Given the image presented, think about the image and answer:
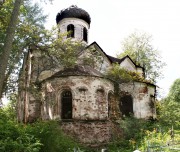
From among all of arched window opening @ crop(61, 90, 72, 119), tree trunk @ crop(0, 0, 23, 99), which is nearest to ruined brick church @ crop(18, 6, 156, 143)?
arched window opening @ crop(61, 90, 72, 119)

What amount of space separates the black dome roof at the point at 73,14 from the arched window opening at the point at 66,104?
404 inches

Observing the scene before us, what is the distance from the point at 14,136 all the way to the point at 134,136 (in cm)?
1080

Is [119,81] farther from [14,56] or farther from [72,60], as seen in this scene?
[14,56]

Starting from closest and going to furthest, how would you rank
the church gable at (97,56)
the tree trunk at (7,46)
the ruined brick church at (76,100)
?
Result: the tree trunk at (7,46) → the ruined brick church at (76,100) → the church gable at (97,56)

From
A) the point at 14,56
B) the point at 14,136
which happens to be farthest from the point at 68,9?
the point at 14,136

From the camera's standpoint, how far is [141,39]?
120 feet

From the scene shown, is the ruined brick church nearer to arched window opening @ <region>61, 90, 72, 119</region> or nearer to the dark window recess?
arched window opening @ <region>61, 90, 72, 119</region>

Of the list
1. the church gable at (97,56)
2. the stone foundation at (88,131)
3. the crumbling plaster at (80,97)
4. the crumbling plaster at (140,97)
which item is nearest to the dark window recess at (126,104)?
the crumbling plaster at (140,97)

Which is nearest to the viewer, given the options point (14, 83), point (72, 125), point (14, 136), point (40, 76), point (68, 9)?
point (14, 136)

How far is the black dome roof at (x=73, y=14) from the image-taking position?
85.8ft

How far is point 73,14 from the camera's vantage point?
2614cm

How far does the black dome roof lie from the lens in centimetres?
2616

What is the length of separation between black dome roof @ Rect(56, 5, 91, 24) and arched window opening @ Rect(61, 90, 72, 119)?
1025 cm

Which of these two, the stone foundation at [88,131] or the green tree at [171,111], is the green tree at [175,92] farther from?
the stone foundation at [88,131]
